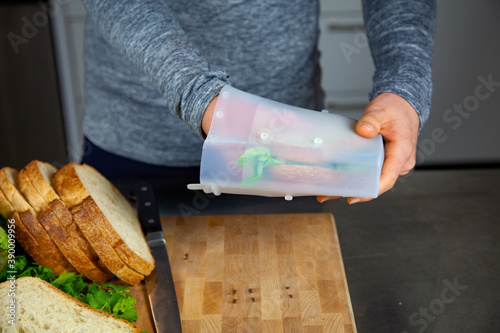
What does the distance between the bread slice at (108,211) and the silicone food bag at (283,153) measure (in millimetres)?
223

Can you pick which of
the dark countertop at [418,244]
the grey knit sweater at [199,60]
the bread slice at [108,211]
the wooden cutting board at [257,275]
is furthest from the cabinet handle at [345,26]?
the bread slice at [108,211]

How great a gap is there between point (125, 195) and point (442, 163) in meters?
1.67

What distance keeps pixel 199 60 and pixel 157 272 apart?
38 centimetres

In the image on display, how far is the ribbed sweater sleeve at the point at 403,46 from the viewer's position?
0.90 m

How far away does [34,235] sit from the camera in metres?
0.88

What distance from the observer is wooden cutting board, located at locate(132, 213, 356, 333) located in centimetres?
85

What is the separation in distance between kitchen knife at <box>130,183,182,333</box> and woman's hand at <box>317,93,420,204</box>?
0.30m

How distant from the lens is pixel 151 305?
865mm

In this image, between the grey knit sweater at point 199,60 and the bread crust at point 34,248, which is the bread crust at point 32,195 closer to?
the bread crust at point 34,248

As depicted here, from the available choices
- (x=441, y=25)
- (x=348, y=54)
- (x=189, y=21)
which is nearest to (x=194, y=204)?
(x=189, y=21)

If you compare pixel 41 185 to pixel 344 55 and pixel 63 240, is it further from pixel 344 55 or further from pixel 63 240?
pixel 344 55

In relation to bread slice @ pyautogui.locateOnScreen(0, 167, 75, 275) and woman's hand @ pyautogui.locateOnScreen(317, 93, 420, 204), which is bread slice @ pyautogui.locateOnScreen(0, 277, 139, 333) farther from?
woman's hand @ pyautogui.locateOnScreen(317, 93, 420, 204)

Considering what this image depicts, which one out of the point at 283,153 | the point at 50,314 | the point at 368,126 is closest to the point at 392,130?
the point at 368,126

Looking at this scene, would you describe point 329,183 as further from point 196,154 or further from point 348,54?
point 348,54
